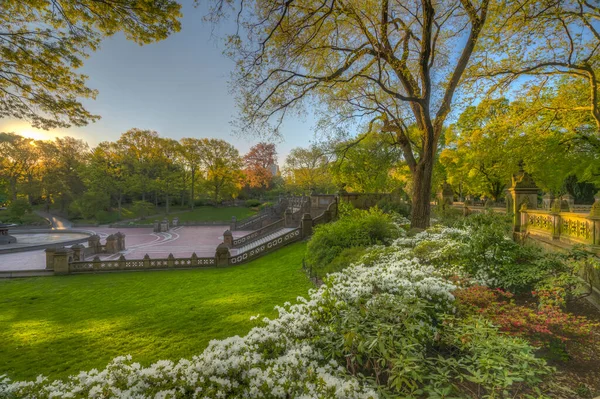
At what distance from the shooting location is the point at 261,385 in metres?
2.87

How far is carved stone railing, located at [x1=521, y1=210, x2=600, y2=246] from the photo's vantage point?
283 inches

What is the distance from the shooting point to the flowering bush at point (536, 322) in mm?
4062

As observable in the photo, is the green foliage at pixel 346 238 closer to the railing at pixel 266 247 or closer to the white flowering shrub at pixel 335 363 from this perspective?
the white flowering shrub at pixel 335 363

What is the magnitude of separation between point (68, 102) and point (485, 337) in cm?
1109

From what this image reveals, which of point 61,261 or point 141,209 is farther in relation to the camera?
point 141,209

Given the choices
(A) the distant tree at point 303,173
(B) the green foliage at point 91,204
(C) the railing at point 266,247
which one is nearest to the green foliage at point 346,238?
(C) the railing at point 266,247

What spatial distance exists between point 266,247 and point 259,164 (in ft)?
161

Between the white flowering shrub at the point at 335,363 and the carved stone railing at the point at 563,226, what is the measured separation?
5813 mm

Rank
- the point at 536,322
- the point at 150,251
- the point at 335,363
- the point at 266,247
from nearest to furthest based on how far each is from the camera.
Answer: the point at 335,363 → the point at 536,322 → the point at 266,247 → the point at 150,251

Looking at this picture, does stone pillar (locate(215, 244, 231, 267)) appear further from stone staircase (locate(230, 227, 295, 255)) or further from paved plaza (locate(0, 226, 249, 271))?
stone staircase (locate(230, 227, 295, 255))

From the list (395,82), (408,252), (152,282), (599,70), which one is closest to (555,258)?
(408,252)

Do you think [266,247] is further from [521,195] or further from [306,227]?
[521,195]

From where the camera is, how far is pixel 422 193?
12.6 m

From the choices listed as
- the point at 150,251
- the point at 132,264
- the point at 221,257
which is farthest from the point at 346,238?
the point at 150,251
